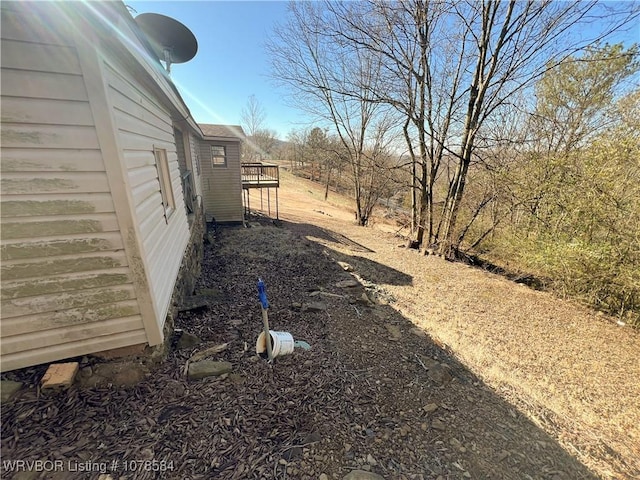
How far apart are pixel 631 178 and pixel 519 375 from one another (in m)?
4.05

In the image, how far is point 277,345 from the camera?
242 cm

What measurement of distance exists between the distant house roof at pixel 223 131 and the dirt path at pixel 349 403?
6339mm

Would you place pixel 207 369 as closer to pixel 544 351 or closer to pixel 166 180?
pixel 166 180

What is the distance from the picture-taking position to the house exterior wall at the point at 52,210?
4.79 feet

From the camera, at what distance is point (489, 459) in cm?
192

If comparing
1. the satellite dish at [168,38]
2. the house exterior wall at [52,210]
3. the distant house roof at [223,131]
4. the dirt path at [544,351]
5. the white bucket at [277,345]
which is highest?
the satellite dish at [168,38]

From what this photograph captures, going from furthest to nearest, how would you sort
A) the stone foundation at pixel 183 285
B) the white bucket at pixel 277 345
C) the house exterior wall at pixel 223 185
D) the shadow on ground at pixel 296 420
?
the house exterior wall at pixel 223 185
the stone foundation at pixel 183 285
the white bucket at pixel 277 345
the shadow on ground at pixel 296 420

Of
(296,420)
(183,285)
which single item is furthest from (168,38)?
(296,420)

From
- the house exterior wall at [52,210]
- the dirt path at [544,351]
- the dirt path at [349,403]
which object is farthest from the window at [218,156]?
the house exterior wall at [52,210]

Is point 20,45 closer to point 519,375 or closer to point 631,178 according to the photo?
point 519,375

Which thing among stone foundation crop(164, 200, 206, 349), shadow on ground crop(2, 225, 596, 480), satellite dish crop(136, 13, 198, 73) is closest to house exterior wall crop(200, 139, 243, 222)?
satellite dish crop(136, 13, 198, 73)

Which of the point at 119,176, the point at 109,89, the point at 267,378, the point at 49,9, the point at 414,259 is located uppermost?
the point at 49,9

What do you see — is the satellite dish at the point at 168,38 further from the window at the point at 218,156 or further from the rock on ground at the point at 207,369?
the rock on ground at the point at 207,369

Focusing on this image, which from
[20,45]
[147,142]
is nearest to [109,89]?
[20,45]
